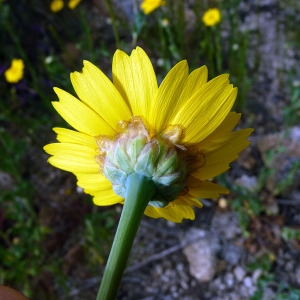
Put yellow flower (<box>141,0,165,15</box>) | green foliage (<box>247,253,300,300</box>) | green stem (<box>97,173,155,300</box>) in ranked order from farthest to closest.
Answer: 1. yellow flower (<box>141,0,165,15</box>)
2. green foliage (<box>247,253,300,300</box>)
3. green stem (<box>97,173,155,300</box>)

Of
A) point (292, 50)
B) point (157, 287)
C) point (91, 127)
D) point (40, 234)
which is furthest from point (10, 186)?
point (292, 50)

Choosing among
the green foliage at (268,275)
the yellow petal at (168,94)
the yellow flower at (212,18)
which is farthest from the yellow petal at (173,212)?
the yellow flower at (212,18)

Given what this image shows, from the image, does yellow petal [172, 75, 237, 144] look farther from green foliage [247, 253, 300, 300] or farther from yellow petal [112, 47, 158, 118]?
green foliage [247, 253, 300, 300]

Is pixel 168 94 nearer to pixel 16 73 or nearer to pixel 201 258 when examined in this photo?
pixel 201 258

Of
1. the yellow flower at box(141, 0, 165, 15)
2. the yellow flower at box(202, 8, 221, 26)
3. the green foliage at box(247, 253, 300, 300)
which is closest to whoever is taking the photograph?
the green foliage at box(247, 253, 300, 300)

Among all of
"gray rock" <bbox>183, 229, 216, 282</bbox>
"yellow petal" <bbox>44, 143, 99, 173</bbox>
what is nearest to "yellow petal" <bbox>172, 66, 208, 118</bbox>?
"yellow petal" <bbox>44, 143, 99, 173</bbox>

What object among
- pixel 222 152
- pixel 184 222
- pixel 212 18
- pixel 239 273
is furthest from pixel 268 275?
pixel 212 18
